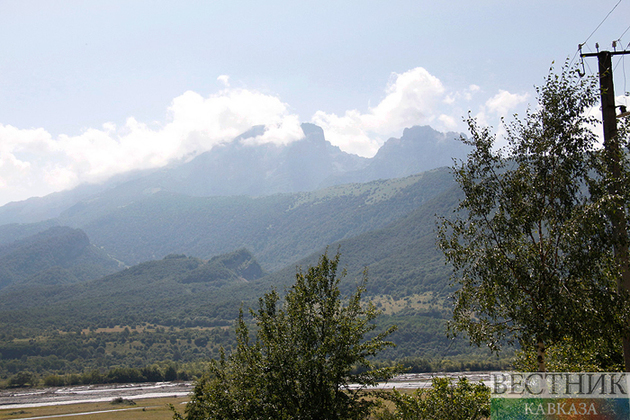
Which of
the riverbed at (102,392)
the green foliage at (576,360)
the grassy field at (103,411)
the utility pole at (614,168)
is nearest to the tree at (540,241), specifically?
the utility pole at (614,168)

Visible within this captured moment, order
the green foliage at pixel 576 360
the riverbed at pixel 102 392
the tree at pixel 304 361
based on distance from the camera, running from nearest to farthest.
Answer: the tree at pixel 304 361, the green foliage at pixel 576 360, the riverbed at pixel 102 392

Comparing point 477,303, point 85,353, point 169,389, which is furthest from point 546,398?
point 85,353

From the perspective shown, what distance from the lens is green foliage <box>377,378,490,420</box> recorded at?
18156 mm

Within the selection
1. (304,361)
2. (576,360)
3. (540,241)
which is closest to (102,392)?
(304,361)

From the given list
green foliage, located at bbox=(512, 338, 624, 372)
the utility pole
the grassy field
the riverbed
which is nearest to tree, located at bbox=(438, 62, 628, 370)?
the utility pole

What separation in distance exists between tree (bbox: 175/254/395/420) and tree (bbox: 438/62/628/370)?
16.1 ft

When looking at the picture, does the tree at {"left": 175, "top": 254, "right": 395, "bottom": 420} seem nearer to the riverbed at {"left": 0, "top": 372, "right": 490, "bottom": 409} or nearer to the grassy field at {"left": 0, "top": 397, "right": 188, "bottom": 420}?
the grassy field at {"left": 0, "top": 397, "right": 188, "bottom": 420}

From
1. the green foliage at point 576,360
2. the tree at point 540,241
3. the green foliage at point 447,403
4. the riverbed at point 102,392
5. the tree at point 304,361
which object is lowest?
the riverbed at point 102,392

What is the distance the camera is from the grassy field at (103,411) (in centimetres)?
8431

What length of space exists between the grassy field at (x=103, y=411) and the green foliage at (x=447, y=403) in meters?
70.3

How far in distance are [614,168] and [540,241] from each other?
2.80m

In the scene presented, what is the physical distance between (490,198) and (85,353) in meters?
217

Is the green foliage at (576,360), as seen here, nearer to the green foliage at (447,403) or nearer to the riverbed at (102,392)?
the green foliage at (447,403)

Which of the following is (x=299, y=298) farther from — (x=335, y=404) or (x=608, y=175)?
(x=608, y=175)
